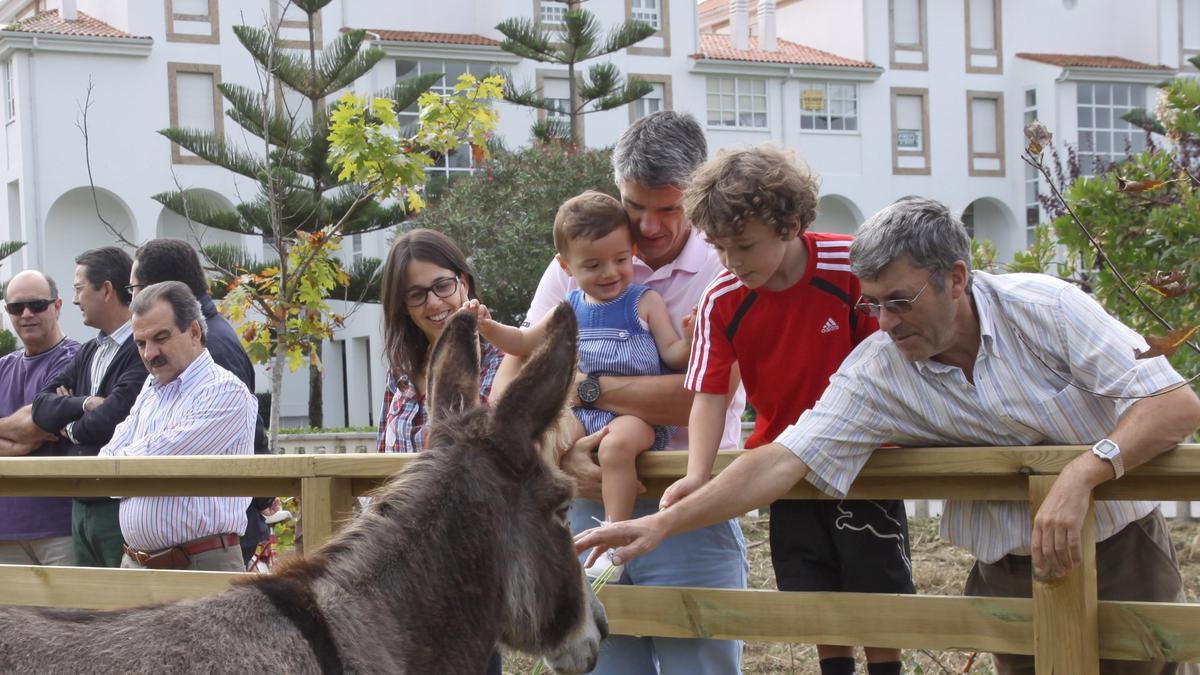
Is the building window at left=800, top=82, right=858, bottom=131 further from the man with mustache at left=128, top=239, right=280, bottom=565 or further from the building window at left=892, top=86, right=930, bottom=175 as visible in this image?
the man with mustache at left=128, top=239, right=280, bottom=565

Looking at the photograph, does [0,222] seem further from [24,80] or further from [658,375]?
[658,375]

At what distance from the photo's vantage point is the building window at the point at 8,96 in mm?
34188

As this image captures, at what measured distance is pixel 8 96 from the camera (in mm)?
34656

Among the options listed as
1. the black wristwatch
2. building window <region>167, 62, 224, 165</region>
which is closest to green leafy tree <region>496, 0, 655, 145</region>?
building window <region>167, 62, 224, 165</region>

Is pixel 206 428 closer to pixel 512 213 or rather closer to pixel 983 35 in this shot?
pixel 512 213

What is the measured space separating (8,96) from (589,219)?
34545 mm

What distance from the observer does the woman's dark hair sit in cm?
482

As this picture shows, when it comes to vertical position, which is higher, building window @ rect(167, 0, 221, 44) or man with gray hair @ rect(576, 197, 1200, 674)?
building window @ rect(167, 0, 221, 44)

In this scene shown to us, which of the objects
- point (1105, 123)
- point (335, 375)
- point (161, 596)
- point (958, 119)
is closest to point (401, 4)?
point (335, 375)

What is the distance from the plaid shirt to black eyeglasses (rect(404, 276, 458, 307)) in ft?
0.89

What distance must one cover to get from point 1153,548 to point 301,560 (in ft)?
8.13

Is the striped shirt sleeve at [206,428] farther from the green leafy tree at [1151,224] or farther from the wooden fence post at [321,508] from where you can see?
the green leafy tree at [1151,224]

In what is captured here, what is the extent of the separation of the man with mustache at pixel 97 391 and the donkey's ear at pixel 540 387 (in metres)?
3.37

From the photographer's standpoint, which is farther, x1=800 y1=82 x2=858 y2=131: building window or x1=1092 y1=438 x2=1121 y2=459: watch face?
x1=800 y1=82 x2=858 y2=131: building window
